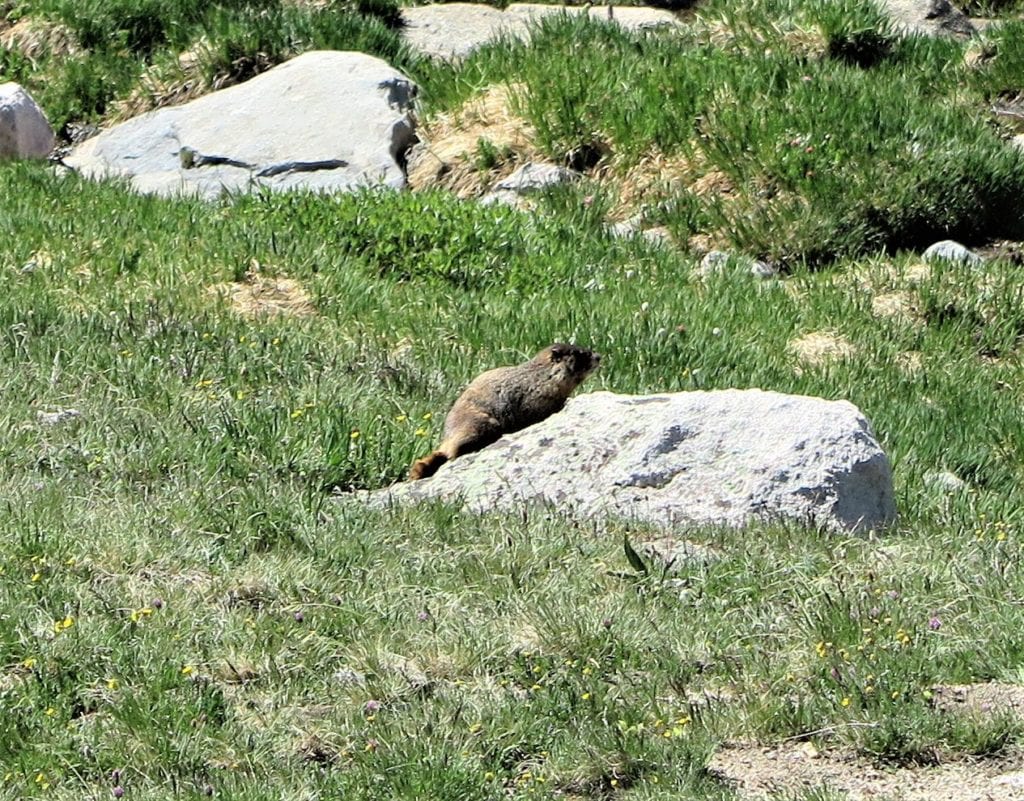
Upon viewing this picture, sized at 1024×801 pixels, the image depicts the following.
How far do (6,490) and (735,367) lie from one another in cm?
433

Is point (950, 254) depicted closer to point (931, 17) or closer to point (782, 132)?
point (782, 132)

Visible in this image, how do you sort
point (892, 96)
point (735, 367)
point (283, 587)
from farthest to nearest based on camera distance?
point (892, 96) < point (735, 367) < point (283, 587)

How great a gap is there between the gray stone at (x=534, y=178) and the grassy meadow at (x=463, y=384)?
11.6 inches

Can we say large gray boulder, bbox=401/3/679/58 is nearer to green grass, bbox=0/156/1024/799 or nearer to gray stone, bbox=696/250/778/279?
gray stone, bbox=696/250/778/279

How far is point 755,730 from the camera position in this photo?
5.34m

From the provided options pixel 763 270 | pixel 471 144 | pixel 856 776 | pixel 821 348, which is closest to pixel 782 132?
pixel 763 270

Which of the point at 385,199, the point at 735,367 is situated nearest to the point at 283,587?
the point at 735,367

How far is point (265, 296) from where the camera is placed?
10.4m

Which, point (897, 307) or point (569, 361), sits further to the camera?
point (897, 307)

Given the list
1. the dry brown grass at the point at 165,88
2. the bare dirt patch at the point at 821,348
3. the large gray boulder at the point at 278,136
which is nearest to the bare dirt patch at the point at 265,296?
the large gray boulder at the point at 278,136

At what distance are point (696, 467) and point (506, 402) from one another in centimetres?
114

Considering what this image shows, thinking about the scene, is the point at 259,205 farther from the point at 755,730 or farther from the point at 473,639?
the point at 755,730

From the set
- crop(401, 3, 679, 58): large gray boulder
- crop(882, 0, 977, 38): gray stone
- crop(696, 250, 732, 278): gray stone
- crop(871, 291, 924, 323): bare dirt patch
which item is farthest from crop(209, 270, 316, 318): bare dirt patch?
crop(882, 0, 977, 38): gray stone

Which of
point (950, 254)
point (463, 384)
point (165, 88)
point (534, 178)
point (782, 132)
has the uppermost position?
point (463, 384)
